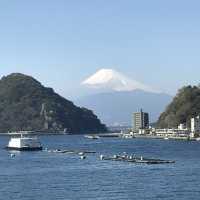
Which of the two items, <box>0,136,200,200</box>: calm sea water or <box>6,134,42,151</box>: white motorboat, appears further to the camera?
<box>6,134,42,151</box>: white motorboat

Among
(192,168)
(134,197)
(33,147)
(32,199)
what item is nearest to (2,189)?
(32,199)

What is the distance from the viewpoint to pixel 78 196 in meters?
76.4

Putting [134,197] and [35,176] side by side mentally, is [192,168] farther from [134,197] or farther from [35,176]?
[134,197]

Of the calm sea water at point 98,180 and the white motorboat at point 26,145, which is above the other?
the white motorboat at point 26,145

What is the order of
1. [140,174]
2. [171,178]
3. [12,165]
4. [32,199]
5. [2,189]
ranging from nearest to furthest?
[32,199], [2,189], [171,178], [140,174], [12,165]

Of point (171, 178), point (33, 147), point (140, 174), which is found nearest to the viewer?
point (171, 178)

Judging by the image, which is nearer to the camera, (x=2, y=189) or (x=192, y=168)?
(x=2, y=189)

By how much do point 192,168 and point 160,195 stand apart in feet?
115

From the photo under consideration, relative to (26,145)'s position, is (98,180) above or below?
below

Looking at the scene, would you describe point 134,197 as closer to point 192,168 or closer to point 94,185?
point 94,185

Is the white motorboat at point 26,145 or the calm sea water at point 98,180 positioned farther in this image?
the white motorboat at point 26,145

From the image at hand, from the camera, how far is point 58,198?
74.8 metres

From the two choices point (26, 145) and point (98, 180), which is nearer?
point (98, 180)

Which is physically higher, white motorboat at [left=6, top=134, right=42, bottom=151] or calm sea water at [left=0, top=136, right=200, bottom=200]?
white motorboat at [left=6, top=134, right=42, bottom=151]
